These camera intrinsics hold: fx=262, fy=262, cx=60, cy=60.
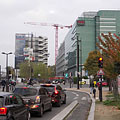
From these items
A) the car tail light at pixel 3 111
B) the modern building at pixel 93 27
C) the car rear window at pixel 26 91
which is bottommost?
the car tail light at pixel 3 111

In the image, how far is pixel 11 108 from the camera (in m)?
8.27

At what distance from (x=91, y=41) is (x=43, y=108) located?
87674mm

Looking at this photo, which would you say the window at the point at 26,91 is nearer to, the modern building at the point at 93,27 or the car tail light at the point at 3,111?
the car tail light at the point at 3,111

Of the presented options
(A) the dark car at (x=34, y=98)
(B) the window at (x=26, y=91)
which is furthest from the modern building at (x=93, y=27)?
(B) the window at (x=26, y=91)

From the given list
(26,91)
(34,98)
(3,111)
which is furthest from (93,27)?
(3,111)

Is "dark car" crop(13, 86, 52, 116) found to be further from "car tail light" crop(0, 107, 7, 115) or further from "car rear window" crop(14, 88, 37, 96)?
"car tail light" crop(0, 107, 7, 115)

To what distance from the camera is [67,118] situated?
12.6 m

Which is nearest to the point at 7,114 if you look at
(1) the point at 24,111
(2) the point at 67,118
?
(1) the point at 24,111

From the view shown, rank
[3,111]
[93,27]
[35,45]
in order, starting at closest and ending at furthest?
[3,111] < [93,27] < [35,45]

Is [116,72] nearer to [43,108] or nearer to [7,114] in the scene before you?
[43,108]

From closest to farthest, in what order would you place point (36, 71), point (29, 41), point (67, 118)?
point (67, 118), point (36, 71), point (29, 41)

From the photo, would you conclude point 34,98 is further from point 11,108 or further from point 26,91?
point 11,108

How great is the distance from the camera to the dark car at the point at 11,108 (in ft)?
25.8

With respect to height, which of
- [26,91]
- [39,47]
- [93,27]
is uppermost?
[39,47]
